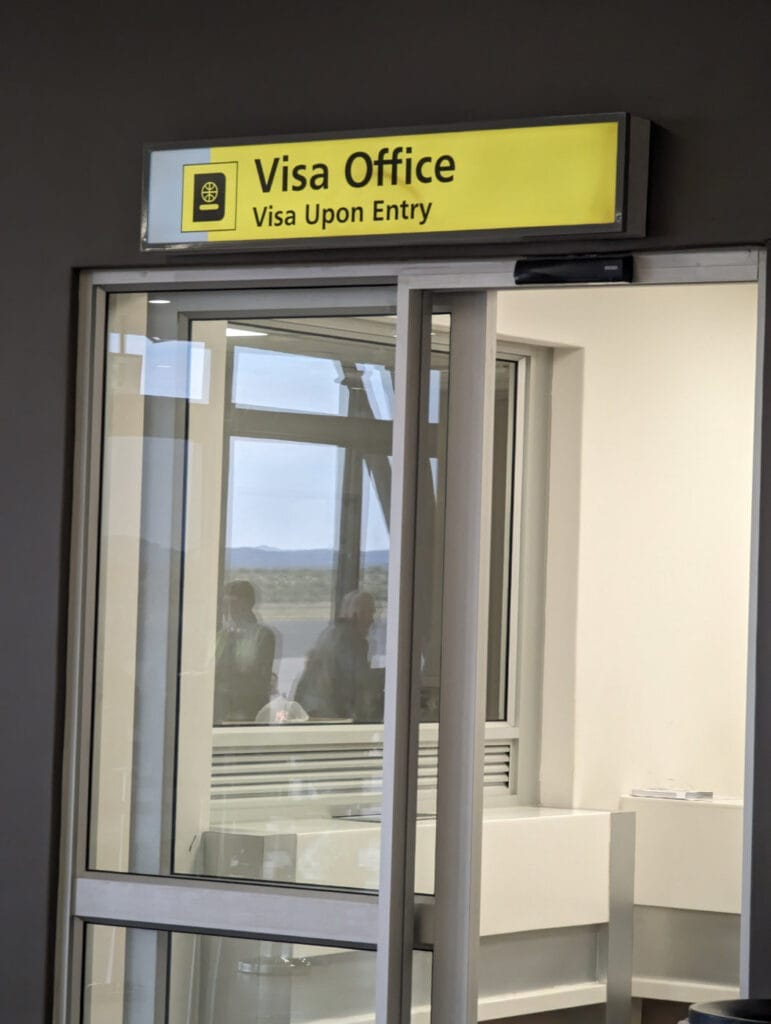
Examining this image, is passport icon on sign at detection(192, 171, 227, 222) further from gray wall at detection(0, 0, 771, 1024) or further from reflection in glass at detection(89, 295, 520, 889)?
reflection in glass at detection(89, 295, 520, 889)

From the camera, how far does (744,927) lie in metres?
3.32

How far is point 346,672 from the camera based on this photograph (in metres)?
3.74

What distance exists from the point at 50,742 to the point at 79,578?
0.42 metres

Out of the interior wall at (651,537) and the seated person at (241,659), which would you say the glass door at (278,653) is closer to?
the seated person at (241,659)

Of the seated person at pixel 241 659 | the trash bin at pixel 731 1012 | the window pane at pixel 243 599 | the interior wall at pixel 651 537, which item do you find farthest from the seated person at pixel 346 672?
the interior wall at pixel 651 537

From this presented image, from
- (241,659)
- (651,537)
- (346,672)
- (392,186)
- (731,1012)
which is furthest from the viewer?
(651,537)

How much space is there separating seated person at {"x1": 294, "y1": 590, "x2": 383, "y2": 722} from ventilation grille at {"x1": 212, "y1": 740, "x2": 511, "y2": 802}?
0.09m

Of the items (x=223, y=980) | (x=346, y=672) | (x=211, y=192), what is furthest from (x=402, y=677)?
(x=211, y=192)

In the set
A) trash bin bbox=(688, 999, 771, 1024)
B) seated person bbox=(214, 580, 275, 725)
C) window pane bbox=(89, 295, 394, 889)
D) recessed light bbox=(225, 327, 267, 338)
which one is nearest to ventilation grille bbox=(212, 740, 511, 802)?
window pane bbox=(89, 295, 394, 889)

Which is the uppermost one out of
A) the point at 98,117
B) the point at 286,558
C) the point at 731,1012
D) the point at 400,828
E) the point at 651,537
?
the point at 98,117

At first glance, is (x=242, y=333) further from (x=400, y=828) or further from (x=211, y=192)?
(x=400, y=828)

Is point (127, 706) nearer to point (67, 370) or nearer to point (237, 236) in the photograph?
point (67, 370)

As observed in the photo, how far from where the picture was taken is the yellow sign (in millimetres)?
3434

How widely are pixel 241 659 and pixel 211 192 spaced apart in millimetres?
1153
